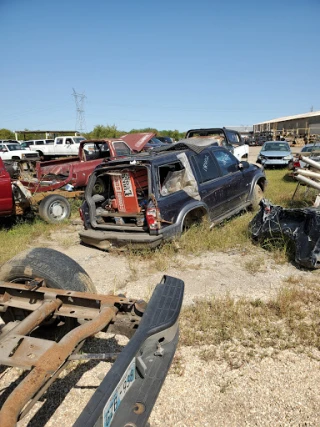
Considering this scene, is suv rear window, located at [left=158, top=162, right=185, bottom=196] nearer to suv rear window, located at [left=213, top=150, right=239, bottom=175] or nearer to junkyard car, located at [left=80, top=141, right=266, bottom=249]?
junkyard car, located at [left=80, top=141, right=266, bottom=249]

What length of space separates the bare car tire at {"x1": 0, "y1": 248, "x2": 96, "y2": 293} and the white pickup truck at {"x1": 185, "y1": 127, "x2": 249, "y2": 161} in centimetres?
1047

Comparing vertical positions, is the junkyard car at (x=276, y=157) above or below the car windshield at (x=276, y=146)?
below

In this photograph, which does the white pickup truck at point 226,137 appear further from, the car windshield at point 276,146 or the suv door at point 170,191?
the suv door at point 170,191

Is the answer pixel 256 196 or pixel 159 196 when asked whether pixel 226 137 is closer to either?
pixel 256 196

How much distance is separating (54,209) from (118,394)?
23.4 feet

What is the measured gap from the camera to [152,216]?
198 inches

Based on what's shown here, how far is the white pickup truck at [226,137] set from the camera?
12.7 metres

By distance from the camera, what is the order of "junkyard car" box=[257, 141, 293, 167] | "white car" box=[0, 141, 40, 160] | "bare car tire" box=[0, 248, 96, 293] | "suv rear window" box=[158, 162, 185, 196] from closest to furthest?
"bare car tire" box=[0, 248, 96, 293] < "suv rear window" box=[158, 162, 185, 196] < "junkyard car" box=[257, 141, 293, 167] < "white car" box=[0, 141, 40, 160]

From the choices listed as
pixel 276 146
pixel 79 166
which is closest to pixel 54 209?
pixel 79 166

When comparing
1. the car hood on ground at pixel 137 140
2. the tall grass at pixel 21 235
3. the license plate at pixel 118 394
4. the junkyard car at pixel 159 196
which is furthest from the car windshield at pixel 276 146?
the license plate at pixel 118 394

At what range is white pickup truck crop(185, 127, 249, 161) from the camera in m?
12.7

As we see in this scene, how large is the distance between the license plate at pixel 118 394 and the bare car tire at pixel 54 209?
684cm

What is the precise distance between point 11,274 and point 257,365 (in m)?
2.22

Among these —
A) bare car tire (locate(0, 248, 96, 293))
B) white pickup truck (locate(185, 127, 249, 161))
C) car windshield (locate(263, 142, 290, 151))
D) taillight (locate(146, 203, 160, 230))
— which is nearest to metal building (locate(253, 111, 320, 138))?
car windshield (locate(263, 142, 290, 151))
